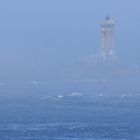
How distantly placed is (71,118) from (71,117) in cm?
50

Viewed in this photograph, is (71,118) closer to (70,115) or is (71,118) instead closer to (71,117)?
(71,117)

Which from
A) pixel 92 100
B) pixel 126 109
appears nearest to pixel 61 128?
pixel 126 109

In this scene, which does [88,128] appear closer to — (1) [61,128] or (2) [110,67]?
(1) [61,128]

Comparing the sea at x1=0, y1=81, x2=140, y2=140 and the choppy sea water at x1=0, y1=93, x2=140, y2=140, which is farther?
the sea at x1=0, y1=81, x2=140, y2=140

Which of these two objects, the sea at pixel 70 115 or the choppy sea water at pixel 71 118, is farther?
the sea at pixel 70 115

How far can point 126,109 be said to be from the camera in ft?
331

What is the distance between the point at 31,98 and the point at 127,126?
22.5 metres

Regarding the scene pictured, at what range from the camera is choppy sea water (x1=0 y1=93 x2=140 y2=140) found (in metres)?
85.1

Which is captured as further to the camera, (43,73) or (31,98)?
(43,73)

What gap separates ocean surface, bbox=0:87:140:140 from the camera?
85.2 m

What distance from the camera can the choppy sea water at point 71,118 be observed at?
85.1m

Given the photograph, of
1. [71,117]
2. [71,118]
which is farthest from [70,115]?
[71,118]

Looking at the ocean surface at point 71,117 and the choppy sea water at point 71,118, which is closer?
the choppy sea water at point 71,118

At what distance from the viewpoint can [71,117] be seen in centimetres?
9556
